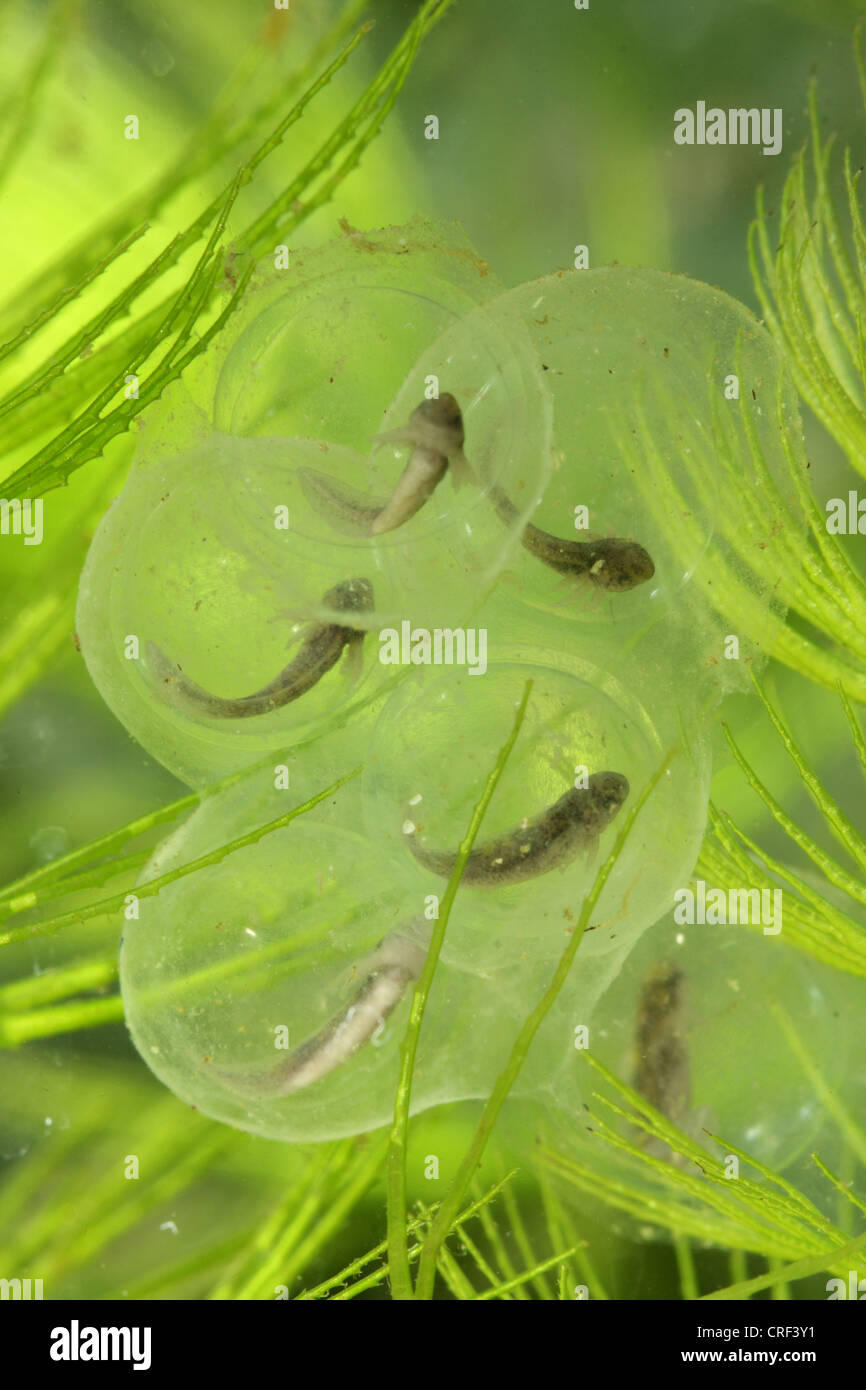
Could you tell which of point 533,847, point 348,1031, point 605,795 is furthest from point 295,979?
point 605,795

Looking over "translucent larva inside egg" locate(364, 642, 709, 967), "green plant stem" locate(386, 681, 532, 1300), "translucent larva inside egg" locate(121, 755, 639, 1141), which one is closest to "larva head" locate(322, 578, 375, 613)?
"translucent larva inside egg" locate(364, 642, 709, 967)

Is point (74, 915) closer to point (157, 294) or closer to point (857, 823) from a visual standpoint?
point (157, 294)

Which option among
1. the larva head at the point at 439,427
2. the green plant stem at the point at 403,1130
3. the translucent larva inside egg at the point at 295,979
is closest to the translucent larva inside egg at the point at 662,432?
the larva head at the point at 439,427

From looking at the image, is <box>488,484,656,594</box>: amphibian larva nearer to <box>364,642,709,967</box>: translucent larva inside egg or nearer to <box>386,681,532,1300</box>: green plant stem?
<box>364,642,709,967</box>: translucent larva inside egg

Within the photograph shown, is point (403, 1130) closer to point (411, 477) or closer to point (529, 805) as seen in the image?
point (529, 805)

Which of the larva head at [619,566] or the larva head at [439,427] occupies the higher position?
the larva head at [439,427]

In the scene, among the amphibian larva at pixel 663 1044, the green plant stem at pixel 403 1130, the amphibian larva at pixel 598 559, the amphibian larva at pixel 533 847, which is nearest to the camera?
the green plant stem at pixel 403 1130

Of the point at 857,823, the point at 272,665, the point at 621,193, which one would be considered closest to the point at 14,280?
the point at 272,665

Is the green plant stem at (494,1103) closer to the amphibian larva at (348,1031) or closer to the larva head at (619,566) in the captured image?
the amphibian larva at (348,1031)
